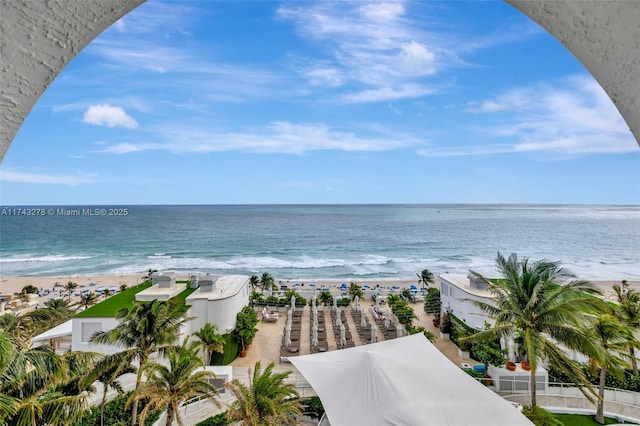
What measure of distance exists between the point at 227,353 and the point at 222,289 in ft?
10.6

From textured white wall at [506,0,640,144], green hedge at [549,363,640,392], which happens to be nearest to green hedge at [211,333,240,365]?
green hedge at [549,363,640,392]

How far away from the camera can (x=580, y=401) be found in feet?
37.6

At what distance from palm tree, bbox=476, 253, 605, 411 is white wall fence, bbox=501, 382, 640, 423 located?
84.1 inches

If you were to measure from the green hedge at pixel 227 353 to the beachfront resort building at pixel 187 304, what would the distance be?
38 cm

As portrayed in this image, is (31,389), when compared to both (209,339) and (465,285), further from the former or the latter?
(465,285)

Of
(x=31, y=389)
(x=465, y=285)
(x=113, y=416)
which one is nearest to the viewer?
(x=31, y=389)

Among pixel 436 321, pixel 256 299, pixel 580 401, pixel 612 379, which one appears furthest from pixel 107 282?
pixel 612 379

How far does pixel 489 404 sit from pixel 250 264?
41629 millimetres

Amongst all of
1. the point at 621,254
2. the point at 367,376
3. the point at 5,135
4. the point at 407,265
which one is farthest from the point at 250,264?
the point at 621,254

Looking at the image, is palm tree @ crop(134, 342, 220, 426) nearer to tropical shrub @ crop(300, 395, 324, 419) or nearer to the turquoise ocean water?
tropical shrub @ crop(300, 395, 324, 419)

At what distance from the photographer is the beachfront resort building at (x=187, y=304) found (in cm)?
1386

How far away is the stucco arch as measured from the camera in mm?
1172

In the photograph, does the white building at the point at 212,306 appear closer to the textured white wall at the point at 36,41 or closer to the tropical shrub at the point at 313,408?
the tropical shrub at the point at 313,408

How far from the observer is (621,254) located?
179 ft
